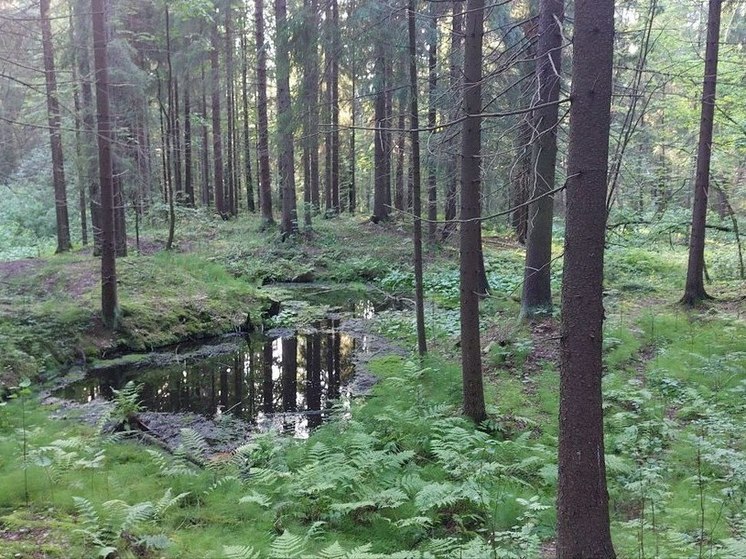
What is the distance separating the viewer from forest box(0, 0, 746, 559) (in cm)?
374

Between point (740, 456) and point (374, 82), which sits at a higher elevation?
point (374, 82)

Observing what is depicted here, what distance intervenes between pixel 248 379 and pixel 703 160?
31.6ft

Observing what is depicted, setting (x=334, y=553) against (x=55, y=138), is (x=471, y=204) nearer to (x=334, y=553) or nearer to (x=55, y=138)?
(x=334, y=553)

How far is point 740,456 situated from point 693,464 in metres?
0.41

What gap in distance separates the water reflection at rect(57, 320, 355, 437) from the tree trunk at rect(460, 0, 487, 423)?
8.48 feet

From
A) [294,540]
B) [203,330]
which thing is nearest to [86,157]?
[203,330]

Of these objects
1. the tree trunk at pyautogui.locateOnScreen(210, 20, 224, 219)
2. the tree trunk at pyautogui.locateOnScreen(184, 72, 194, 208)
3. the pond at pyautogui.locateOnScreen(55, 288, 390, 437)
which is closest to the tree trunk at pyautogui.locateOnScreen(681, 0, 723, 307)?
the pond at pyautogui.locateOnScreen(55, 288, 390, 437)

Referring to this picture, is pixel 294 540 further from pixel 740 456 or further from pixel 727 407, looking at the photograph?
pixel 727 407

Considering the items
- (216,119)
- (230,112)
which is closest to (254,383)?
(216,119)

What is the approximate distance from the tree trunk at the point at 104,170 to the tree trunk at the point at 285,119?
10.7 feet

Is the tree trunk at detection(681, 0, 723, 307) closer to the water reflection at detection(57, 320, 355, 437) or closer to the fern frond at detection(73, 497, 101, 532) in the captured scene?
the water reflection at detection(57, 320, 355, 437)

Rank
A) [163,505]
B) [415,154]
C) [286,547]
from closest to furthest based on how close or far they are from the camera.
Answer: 1. [286,547]
2. [163,505]
3. [415,154]

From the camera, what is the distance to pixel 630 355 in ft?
28.3

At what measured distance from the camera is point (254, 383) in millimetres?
9797
